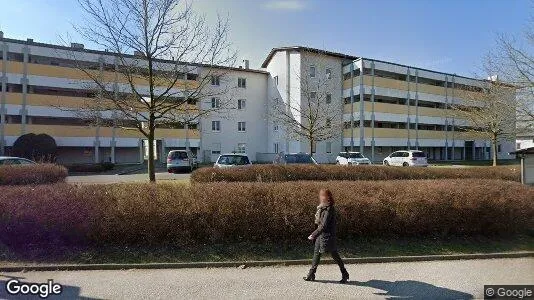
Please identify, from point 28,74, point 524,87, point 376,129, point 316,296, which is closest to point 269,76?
point 376,129

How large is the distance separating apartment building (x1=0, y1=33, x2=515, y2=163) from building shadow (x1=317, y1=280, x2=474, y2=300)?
2634 centimetres

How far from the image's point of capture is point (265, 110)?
41406mm

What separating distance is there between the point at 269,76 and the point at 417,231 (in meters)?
36.3

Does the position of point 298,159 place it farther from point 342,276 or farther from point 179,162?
point 342,276

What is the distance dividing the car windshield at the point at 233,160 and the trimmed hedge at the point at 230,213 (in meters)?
9.38

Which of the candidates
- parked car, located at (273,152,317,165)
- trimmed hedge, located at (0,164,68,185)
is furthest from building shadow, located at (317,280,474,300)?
parked car, located at (273,152,317,165)

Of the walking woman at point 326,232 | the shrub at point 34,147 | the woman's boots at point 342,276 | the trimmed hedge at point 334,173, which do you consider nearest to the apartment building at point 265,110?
the shrub at point 34,147

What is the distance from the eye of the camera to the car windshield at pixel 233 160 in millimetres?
16609

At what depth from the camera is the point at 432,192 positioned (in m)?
7.12

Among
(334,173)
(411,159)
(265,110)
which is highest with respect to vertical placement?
(265,110)

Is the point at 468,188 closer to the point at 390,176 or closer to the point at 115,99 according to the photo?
the point at 390,176

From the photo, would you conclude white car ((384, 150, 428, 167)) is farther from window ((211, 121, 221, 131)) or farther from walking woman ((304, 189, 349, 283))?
walking woman ((304, 189, 349, 283))

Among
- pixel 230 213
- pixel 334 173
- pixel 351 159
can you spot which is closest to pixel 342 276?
pixel 230 213

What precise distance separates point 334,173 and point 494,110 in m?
15.4
